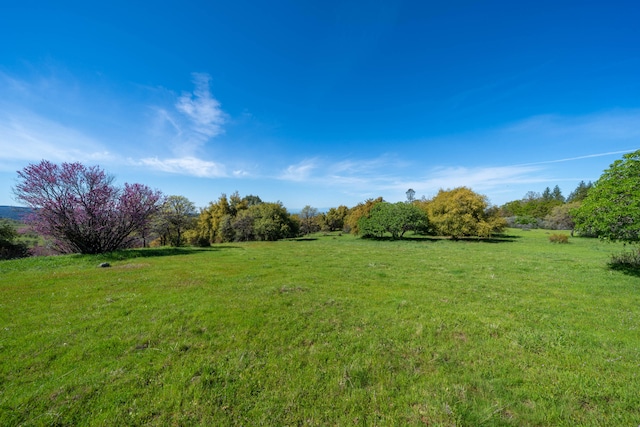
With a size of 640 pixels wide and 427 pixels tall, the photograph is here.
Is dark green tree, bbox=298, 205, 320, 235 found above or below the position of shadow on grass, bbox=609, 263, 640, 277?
above

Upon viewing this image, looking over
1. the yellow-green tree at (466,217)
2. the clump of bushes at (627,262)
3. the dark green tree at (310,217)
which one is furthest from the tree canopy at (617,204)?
the dark green tree at (310,217)

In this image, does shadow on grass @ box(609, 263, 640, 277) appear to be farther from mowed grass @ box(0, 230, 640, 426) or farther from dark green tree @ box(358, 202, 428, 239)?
dark green tree @ box(358, 202, 428, 239)

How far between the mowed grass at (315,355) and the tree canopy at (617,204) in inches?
140

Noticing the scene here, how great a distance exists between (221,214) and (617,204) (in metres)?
60.5

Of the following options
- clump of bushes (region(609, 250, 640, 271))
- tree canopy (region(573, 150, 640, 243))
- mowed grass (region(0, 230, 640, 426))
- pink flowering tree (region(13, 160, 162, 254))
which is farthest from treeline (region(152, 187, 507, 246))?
mowed grass (region(0, 230, 640, 426))

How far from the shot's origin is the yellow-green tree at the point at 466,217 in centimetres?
3884

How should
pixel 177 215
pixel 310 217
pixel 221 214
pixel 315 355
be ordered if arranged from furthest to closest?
pixel 310 217 < pixel 221 214 < pixel 177 215 < pixel 315 355

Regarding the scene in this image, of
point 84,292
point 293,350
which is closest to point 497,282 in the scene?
point 293,350

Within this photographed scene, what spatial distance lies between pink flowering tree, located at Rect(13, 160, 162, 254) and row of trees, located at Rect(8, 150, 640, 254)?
57mm

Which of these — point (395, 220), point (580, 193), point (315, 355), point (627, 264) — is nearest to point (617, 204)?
point (627, 264)

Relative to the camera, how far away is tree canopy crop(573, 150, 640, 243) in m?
12.2

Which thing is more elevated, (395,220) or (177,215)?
(177,215)

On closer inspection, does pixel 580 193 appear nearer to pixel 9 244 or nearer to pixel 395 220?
pixel 395 220

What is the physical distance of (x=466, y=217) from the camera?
38.8m
